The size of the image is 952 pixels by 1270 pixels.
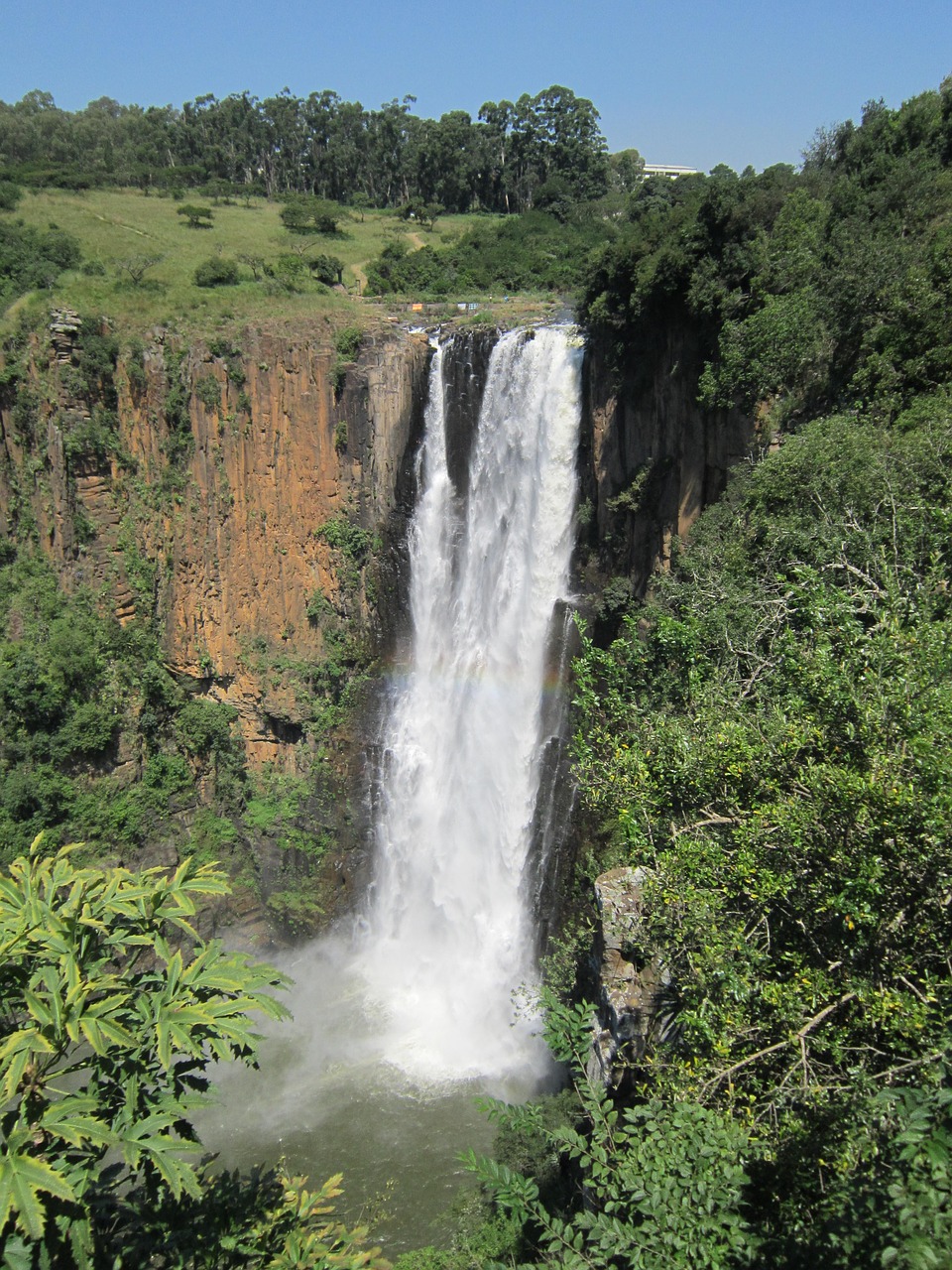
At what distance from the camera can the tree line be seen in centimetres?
4347

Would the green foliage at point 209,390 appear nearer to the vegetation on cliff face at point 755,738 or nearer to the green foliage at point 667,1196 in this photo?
the vegetation on cliff face at point 755,738

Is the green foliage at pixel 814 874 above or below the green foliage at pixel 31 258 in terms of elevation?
below

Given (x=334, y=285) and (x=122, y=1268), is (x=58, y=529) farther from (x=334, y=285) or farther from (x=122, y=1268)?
(x=122, y=1268)

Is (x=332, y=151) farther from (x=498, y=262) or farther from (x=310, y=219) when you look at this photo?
(x=498, y=262)

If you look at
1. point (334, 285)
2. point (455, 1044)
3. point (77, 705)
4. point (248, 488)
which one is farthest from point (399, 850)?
point (334, 285)

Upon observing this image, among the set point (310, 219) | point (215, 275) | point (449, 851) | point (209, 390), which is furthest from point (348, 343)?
point (310, 219)

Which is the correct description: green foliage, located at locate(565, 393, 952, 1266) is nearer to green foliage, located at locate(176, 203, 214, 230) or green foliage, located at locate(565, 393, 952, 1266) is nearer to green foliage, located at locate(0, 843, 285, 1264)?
green foliage, located at locate(0, 843, 285, 1264)

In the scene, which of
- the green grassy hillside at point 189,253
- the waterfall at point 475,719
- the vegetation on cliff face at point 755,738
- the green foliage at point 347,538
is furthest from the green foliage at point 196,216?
the waterfall at point 475,719

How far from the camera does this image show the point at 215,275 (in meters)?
27.9

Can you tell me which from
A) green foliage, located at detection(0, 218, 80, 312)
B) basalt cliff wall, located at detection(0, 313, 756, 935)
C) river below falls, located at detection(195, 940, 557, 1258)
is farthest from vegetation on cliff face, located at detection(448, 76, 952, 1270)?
green foliage, located at detection(0, 218, 80, 312)

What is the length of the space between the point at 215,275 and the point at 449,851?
2003 centimetres

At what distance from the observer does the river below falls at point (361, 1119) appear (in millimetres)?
13641

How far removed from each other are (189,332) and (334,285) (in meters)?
9.27

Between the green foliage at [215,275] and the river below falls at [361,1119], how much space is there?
873 inches
